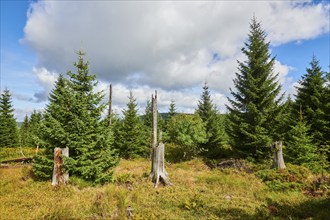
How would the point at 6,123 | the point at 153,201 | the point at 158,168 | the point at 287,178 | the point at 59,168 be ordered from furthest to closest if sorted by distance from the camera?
the point at 6,123 → the point at 158,168 → the point at 287,178 → the point at 59,168 → the point at 153,201

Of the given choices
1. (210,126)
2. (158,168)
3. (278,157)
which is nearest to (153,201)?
(158,168)

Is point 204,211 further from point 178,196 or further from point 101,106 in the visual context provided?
point 101,106

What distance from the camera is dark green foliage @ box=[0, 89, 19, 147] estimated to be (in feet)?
129

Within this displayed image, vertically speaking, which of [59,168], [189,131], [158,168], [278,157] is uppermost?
[189,131]

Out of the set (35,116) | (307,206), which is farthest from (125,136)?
A: (35,116)

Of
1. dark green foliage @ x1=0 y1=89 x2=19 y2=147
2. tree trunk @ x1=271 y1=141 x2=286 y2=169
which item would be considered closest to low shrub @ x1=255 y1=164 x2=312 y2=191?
tree trunk @ x1=271 y1=141 x2=286 y2=169

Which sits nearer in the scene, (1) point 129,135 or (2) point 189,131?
(2) point 189,131

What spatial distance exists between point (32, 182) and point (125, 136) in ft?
56.4

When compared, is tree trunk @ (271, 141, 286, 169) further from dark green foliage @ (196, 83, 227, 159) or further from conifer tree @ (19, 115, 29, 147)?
conifer tree @ (19, 115, 29, 147)

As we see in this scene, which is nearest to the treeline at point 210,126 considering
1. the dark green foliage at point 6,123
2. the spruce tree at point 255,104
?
the spruce tree at point 255,104

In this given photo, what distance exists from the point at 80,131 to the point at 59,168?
2130 millimetres

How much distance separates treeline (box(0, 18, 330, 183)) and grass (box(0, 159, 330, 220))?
165 centimetres

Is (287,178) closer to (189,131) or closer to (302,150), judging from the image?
(302,150)

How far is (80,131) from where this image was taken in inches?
531
